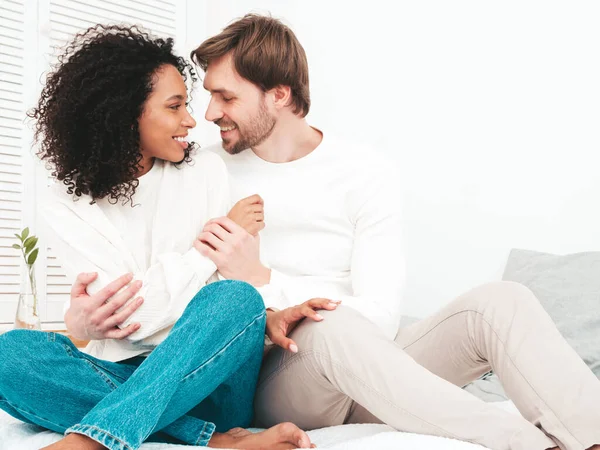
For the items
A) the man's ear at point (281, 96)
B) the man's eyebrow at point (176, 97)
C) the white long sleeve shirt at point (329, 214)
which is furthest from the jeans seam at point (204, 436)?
the man's ear at point (281, 96)

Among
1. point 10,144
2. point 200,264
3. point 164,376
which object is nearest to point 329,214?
point 200,264

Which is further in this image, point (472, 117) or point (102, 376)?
point (472, 117)

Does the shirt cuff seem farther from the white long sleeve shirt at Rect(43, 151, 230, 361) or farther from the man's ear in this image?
the man's ear

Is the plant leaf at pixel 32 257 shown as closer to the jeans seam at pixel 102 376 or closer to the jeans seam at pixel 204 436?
the jeans seam at pixel 102 376

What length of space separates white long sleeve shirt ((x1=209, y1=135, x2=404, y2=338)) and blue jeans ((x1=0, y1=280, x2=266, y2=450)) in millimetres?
364

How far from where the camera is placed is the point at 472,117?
2.35 meters

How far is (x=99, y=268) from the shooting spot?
141 centimetres

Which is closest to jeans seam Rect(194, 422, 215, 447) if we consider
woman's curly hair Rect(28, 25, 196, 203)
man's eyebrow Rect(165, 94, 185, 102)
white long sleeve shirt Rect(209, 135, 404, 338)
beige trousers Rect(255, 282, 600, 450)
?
beige trousers Rect(255, 282, 600, 450)

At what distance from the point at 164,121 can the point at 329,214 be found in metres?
0.46

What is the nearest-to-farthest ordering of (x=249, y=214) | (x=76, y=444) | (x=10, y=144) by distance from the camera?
1. (x=76, y=444)
2. (x=249, y=214)
3. (x=10, y=144)

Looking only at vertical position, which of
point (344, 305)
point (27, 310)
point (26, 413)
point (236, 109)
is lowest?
point (27, 310)

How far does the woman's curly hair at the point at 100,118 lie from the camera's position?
59.5 inches

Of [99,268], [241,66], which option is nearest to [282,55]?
[241,66]

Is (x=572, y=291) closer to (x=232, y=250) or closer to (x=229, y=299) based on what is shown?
(x=232, y=250)
